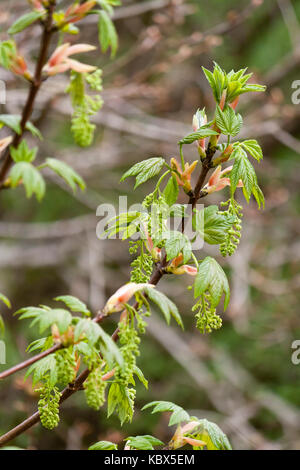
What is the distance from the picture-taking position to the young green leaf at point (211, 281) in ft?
3.09

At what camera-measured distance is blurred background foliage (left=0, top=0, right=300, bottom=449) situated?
3322 millimetres

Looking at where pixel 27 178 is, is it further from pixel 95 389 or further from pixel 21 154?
pixel 95 389

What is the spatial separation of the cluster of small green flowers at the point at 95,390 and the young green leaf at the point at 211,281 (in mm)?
230

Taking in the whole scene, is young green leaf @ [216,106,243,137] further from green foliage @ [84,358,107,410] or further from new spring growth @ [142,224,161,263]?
green foliage @ [84,358,107,410]

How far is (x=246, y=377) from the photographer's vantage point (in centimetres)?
467

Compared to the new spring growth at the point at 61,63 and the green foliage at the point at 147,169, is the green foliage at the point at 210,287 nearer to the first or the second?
the green foliage at the point at 147,169

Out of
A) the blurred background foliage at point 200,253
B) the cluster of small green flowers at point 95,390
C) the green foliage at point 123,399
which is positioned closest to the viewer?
the cluster of small green flowers at point 95,390

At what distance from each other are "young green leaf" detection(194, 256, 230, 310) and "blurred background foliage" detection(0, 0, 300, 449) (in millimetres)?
2119

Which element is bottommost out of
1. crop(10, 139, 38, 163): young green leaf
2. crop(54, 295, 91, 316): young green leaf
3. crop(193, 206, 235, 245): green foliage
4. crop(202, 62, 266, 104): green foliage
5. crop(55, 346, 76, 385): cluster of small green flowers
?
crop(55, 346, 76, 385): cluster of small green flowers

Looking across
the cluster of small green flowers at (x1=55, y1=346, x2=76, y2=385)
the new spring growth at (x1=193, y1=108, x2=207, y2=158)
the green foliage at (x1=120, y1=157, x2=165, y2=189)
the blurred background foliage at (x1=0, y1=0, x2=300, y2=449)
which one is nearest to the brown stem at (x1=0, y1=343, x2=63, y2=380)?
the cluster of small green flowers at (x1=55, y1=346, x2=76, y2=385)

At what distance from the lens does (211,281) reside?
955mm

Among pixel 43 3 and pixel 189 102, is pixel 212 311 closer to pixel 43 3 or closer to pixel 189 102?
pixel 43 3

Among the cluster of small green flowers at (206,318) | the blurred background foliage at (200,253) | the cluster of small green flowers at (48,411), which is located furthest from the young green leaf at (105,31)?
the blurred background foliage at (200,253)

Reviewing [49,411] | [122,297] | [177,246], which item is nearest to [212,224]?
[177,246]
